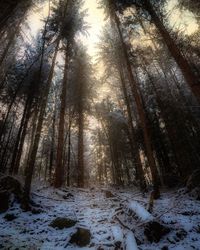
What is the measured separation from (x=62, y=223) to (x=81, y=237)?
124 cm

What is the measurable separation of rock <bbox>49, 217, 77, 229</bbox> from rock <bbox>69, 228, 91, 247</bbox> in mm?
899

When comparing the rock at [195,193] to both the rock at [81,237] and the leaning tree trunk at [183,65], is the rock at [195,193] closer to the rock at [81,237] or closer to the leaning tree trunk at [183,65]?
the leaning tree trunk at [183,65]

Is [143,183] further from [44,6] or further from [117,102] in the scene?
[44,6]

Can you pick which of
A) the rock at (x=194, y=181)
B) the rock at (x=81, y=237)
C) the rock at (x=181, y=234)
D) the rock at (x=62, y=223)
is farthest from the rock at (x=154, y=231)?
the rock at (x=194, y=181)

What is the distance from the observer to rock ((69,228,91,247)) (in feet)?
17.8

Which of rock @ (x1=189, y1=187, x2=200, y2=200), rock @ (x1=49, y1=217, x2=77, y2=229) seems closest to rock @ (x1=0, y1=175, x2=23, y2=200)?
rock @ (x1=49, y1=217, x2=77, y2=229)

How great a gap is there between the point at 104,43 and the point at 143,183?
12.5 meters

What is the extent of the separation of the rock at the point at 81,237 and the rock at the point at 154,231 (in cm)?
157

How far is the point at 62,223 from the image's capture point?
6613mm

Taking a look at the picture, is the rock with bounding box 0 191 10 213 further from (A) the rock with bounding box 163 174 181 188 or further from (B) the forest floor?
(A) the rock with bounding box 163 174 181 188

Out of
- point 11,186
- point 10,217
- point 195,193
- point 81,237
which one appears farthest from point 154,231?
point 11,186

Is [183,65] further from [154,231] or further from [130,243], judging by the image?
[130,243]

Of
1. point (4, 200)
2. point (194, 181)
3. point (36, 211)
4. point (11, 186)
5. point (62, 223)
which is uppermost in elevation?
point (11, 186)

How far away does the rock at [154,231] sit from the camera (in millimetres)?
5129
